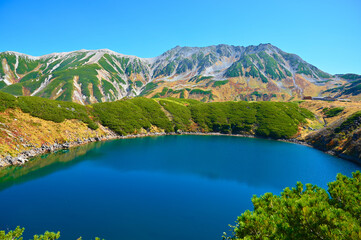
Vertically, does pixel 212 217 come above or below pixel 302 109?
below

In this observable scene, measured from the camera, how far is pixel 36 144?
54.4m

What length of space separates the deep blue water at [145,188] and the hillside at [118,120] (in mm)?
8431

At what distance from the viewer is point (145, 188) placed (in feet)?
115

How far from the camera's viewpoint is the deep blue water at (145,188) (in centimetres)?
2362

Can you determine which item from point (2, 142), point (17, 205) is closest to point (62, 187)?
point (17, 205)

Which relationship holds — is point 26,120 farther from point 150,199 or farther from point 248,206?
point 248,206

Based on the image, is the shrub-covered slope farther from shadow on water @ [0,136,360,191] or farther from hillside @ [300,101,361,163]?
shadow on water @ [0,136,360,191]

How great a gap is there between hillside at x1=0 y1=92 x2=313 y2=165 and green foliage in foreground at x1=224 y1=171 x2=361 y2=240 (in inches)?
2203

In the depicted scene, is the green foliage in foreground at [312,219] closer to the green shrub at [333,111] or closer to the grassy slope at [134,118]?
the grassy slope at [134,118]

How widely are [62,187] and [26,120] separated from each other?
37.4 metres

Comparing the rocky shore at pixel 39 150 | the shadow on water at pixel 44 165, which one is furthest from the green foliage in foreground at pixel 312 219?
the rocky shore at pixel 39 150

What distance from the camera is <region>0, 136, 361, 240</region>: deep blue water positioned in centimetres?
2362

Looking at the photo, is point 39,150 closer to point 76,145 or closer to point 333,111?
point 76,145

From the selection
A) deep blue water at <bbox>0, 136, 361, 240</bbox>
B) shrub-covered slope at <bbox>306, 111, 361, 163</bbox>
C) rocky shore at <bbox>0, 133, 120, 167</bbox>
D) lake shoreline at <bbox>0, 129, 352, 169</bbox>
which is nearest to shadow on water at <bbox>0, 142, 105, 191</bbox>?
deep blue water at <bbox>0, 136, 361, 240</bbox>
